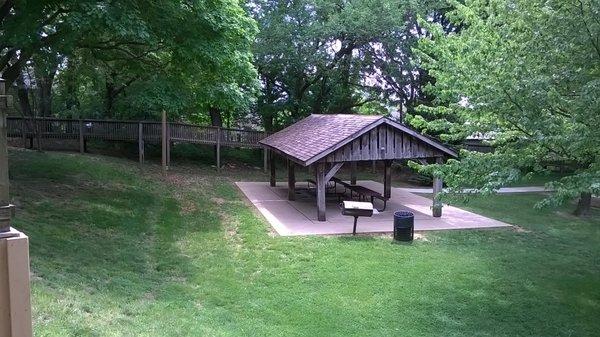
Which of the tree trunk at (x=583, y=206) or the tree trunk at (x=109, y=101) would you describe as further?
the tree trunk at (x=109, y=101)

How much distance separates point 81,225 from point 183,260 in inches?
114

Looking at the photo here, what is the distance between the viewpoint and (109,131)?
70.0 feet

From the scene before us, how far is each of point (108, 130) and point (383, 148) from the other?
13389 mm

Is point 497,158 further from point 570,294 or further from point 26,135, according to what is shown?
point 26,135

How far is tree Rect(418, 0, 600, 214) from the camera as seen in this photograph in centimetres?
623

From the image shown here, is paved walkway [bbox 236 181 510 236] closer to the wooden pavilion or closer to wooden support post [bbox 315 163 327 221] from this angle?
wooden support post [bbox 315 163 327 221]

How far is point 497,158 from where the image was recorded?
7.54 meters

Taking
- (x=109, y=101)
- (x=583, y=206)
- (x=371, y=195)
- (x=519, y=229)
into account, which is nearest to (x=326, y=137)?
(x=371, y=195)

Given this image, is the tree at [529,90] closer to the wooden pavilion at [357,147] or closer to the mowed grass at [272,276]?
the mowed grass at [272,276]

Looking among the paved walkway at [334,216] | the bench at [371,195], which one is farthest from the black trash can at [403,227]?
the bench at [371,195]

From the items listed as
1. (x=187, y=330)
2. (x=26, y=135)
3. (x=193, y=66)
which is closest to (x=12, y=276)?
(x=187, y=330)

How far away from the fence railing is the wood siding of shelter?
1053cm

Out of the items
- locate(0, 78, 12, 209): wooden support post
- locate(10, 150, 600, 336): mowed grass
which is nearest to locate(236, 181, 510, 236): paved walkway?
locate(10, 150, 600, 336): mowed grass

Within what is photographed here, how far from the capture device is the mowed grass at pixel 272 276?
21.6 ft
